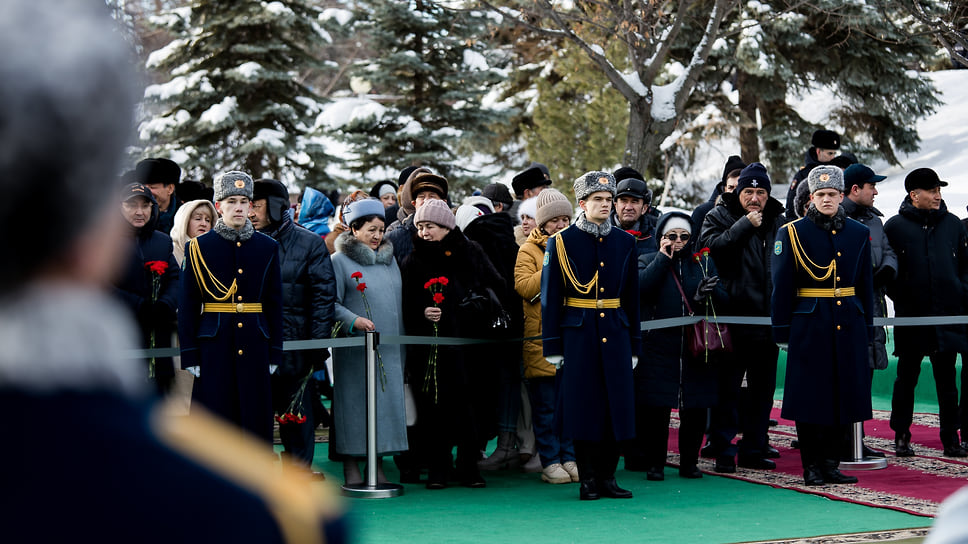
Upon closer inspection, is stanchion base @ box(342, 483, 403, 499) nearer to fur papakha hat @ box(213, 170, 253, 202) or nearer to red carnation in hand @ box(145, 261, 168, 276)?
red carnation in hand @ box(145, 261, 168, 276)

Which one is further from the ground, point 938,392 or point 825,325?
point 825,325

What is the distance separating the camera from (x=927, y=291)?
9.38 metres

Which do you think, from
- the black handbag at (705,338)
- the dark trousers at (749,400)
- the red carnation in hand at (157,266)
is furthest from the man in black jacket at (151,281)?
the dark trousers at (749,400)

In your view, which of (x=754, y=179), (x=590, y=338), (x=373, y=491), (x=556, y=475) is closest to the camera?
(x=590, y=338)

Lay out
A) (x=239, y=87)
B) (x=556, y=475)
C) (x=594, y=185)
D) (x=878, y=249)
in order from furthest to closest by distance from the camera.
→ (x=239, y=87) → (x=878, y=249) → (x=556, y=475) → (x=594, y=185)

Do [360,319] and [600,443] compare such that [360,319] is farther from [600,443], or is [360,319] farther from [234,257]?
[600,443]

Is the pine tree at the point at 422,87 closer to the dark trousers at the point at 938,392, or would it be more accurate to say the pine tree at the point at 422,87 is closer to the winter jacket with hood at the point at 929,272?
the winter jacket with hood at the point at 929,272

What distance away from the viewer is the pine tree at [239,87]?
2339 centimetres

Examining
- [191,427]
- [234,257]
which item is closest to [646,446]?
[234,257]

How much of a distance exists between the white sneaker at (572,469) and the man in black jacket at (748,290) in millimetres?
1097

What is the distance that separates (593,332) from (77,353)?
261 inches

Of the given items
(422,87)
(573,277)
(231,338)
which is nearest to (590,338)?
(573,277)

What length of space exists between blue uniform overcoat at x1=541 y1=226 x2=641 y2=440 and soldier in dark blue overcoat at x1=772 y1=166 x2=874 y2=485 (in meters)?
1.19

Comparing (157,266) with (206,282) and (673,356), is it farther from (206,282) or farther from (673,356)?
(673,356)
